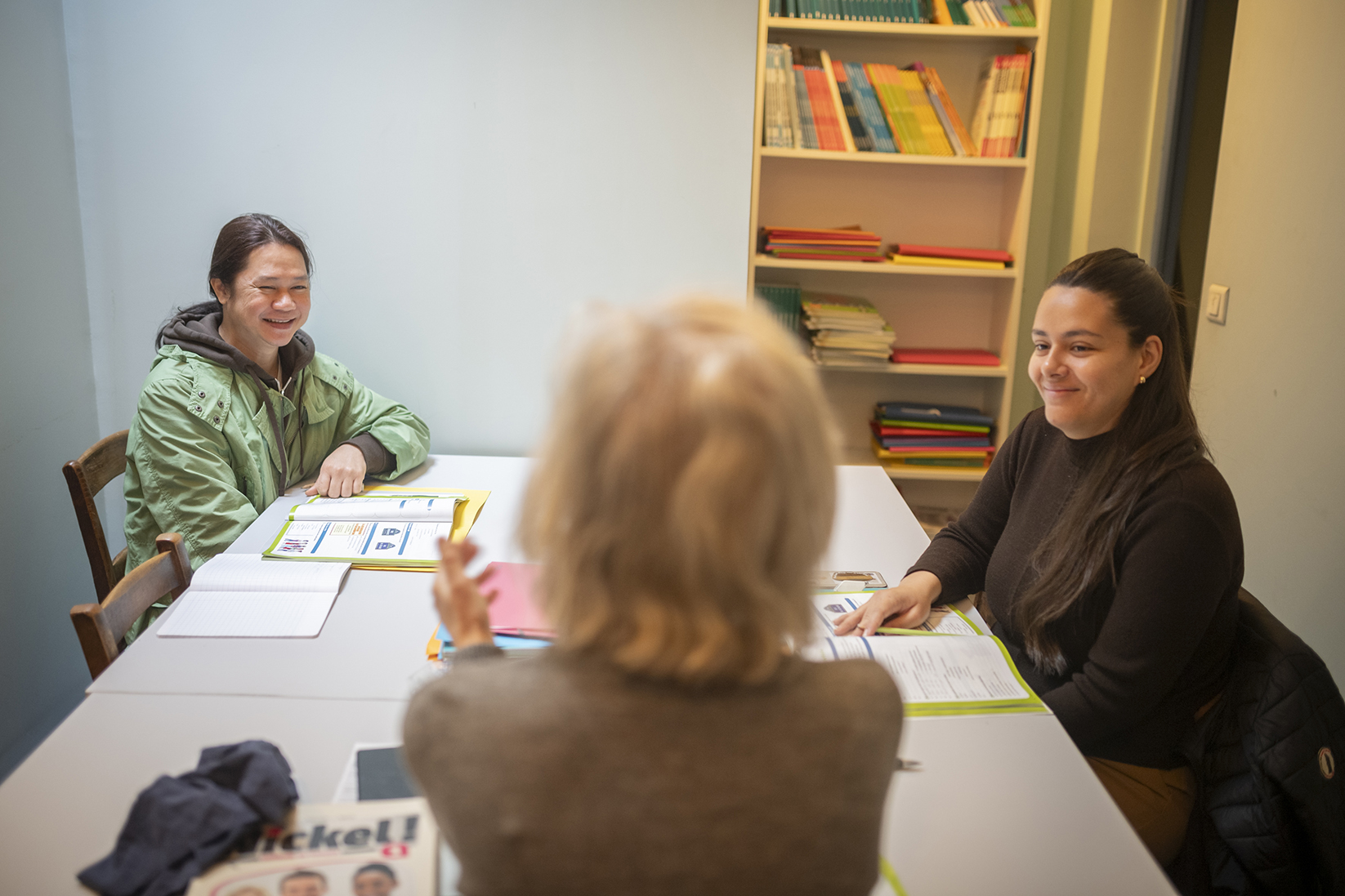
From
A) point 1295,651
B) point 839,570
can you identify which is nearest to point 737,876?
point 1295,651

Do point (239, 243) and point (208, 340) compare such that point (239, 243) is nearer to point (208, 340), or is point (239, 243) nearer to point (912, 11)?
point (208, 340)

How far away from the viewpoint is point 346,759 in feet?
3.81

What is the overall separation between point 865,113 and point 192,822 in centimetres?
286

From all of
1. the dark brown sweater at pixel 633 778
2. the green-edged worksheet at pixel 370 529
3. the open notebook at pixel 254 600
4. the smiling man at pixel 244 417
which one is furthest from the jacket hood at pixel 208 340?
the dark brown sweater at pixel 633 778

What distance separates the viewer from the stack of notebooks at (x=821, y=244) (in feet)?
10.6

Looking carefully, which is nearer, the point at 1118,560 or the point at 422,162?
the point at 1118,560

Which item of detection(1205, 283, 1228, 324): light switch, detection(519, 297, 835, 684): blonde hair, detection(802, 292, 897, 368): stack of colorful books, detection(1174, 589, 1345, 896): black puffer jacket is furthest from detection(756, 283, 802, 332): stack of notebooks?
detection(519, 297, 835, 684): blonde hair

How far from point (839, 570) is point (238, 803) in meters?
1.08

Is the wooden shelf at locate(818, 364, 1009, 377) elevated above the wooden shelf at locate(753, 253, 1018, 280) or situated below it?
below

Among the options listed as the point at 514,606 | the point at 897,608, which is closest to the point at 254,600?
the point at 514,606

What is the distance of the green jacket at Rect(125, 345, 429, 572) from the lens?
186cm

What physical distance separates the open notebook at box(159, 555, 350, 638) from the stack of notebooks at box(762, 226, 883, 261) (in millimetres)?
2012

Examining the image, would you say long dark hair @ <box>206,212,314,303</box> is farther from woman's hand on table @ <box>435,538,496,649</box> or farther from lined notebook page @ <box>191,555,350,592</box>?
woman's hand on table @ <box>435,538,496,649</box>

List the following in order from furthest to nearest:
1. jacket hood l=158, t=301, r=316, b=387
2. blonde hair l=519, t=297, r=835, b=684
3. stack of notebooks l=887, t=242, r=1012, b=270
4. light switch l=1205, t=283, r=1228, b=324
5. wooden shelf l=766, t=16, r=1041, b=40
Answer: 1. stack of notebooks l=887, t=242, r=1012, b=270
2. wooden shelf l=766, t=16, r=1041, b=40
3. light switch l=1205, t=283, r=1228, b=324
4. jacket hood l=158, t=301, r=316, b=387
5. blonde hair l=519, t=297, r=835, b=684
